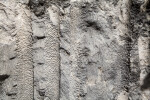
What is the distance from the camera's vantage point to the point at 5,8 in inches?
29.2

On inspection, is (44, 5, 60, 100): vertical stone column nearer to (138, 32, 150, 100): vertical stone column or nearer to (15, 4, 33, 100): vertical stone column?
(15, 4, 33, 100): vertical stone column

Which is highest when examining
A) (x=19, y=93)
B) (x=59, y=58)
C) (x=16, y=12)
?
(x=16, y=12)

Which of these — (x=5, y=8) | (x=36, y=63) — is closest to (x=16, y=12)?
(x=5, y=8)

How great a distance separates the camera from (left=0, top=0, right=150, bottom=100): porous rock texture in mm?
731

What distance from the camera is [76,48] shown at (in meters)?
0.75

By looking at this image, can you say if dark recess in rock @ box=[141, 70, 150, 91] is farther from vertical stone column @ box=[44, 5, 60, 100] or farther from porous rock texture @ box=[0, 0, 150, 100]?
vertical stone column @ box=[44, 5, 60, 100]

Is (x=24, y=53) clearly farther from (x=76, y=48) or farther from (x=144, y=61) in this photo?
(x=144, y=61)

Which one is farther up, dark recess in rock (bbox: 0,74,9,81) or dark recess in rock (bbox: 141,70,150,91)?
dark recess in rock (bbox: 141,70,150,91)

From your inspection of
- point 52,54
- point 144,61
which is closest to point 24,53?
point 52,54

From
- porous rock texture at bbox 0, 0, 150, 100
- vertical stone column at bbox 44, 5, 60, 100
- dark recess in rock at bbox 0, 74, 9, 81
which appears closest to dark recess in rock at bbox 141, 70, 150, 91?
porous rock texture at bbox 0, 0, 150, 100

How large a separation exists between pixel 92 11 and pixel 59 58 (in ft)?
0.53

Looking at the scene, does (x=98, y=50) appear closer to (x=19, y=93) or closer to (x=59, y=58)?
(x=59, y=58)

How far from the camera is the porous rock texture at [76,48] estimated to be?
0.73 metres

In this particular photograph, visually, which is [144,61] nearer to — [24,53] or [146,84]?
[146,84]
